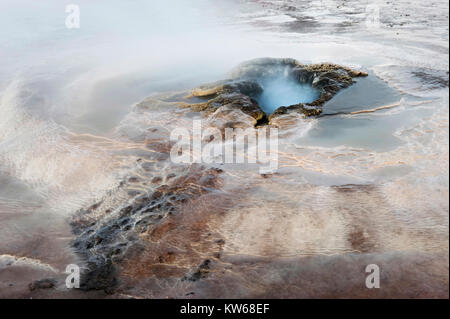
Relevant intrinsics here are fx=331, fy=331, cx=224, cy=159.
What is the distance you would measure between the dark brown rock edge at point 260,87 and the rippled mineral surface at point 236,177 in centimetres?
A: 5

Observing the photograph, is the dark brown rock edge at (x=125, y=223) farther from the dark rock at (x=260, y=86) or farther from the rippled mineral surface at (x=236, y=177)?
the dark rock at (x=260, y=86)

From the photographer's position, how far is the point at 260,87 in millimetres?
8070

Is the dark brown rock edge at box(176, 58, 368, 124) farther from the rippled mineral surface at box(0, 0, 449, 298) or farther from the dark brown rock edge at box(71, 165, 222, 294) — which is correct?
the dark brown rock edge at box(71, 165, 222, 294)

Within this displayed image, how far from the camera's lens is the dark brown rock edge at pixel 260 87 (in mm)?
6957

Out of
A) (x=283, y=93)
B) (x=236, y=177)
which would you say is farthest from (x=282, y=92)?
(x=236, y=177)

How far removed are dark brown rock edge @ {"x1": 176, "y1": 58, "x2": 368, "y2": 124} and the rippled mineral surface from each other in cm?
5

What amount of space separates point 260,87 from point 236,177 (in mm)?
3607

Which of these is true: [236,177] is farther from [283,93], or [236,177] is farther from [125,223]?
[283,93]

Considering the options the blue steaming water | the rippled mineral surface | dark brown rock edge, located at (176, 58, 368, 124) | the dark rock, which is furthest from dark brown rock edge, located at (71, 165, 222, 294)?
the blue steaming water

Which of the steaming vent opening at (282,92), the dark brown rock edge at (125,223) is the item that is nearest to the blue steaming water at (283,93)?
the steaming vent opening at (282,92)

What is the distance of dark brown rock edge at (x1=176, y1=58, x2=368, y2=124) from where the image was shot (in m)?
6.96
